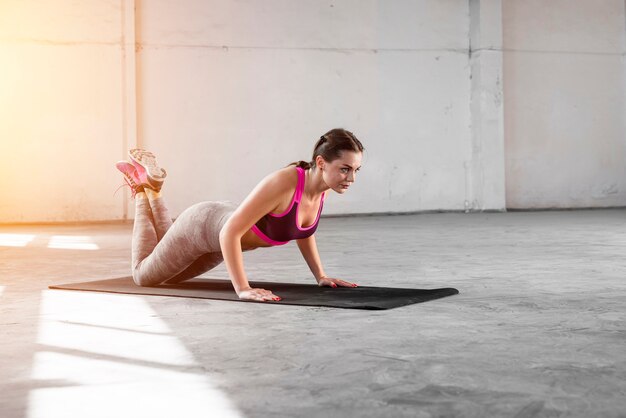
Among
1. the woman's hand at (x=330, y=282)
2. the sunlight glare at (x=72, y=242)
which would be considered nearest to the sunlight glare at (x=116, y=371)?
the woman's hand at (x=330, y=282)

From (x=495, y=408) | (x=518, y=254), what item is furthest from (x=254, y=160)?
(x=495, y=408)

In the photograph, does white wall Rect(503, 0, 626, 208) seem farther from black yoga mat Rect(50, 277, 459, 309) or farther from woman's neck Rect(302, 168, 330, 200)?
woman's neck Rect(302, 168, 330, 200)

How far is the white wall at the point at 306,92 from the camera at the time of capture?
13227 mm

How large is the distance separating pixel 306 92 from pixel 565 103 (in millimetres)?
4675

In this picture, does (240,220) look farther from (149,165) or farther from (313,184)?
(149,165)

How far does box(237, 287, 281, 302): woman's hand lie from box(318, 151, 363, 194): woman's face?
67 cm

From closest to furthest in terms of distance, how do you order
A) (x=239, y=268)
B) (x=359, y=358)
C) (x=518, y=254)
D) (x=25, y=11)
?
(x=359, y=358) < (x=239, y=268) < (x=518, y=254) < (x=25, y=11)

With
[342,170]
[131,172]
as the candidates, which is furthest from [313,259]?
[131,172]

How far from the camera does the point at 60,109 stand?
1274cm

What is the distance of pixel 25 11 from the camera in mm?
12609

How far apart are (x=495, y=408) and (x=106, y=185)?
11177 millimetres

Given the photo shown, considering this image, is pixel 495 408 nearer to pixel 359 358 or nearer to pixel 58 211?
pixel 359 358

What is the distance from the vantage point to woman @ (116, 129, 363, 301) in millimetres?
4328

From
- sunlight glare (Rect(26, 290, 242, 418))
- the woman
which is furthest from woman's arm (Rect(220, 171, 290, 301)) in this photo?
sunlight glare (Rect(26, 290, 242, 418))
